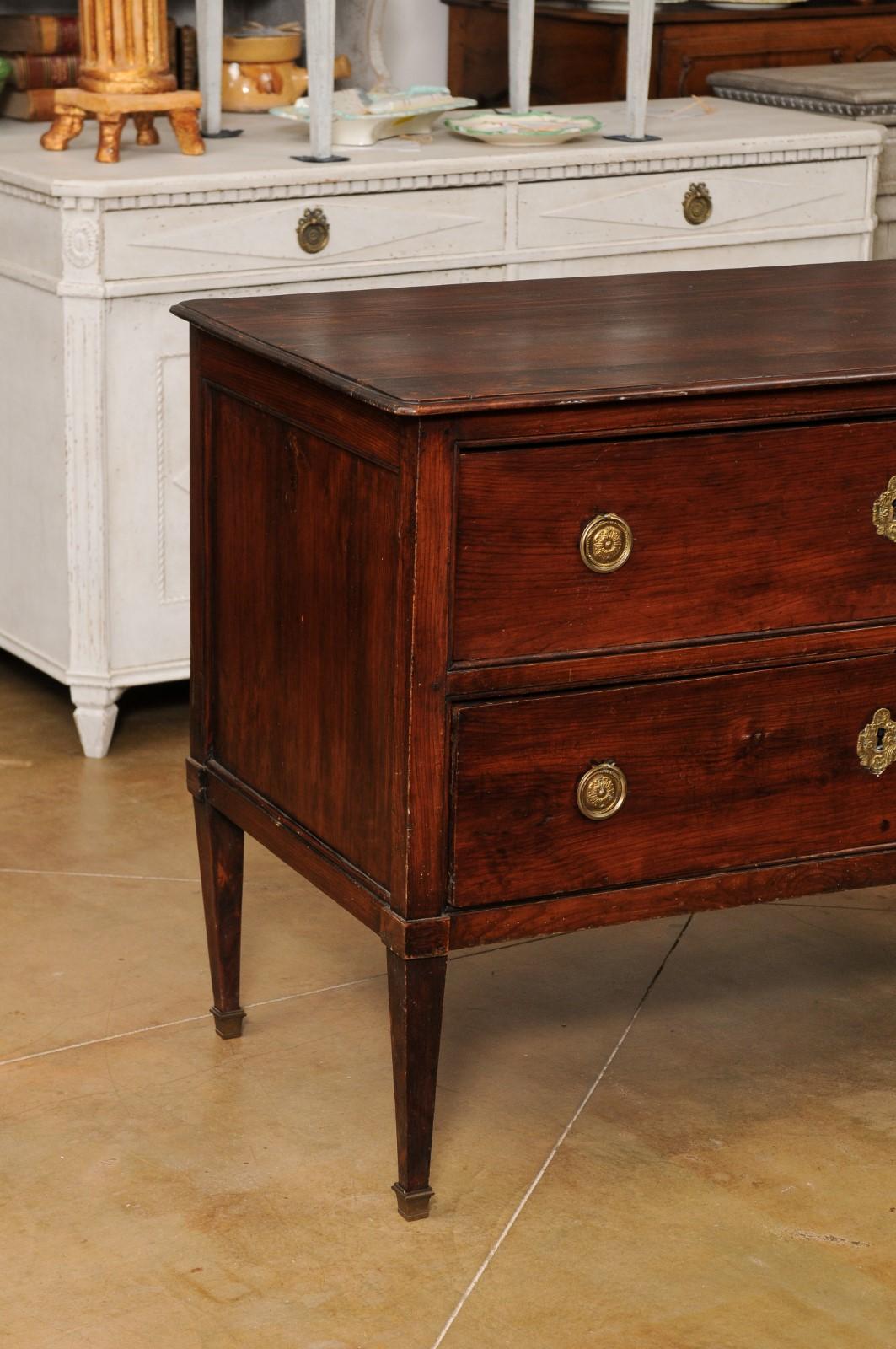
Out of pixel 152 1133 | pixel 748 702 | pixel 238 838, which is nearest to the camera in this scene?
pixel 748 702

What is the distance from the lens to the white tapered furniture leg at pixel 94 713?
3.82 m

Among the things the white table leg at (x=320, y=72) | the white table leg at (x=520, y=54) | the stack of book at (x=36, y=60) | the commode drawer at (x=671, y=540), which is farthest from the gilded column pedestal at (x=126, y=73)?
the commode drawer at (x=671, y=540)

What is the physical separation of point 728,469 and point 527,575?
0.26m

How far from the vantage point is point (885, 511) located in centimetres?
238

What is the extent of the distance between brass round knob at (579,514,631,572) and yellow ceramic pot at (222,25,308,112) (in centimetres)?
245

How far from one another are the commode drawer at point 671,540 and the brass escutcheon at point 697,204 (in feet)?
6.38

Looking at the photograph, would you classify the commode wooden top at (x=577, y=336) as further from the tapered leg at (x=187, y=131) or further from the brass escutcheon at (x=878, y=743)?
the tapered leg at (x=187, y=131)

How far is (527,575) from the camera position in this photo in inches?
86.9

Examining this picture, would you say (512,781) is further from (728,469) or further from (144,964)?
(144,964)

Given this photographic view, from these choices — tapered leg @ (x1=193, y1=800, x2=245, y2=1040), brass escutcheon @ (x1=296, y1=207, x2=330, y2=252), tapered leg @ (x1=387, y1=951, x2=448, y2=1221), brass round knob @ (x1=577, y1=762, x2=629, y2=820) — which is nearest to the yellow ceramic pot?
brass escutcheon @ (x1=296, y1=207, x2=330, y2=252)

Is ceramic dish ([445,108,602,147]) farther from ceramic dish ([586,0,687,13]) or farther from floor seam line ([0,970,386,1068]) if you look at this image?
floor seam line ([0,970,386,1068])

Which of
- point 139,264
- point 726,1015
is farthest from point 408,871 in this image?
point 139,264

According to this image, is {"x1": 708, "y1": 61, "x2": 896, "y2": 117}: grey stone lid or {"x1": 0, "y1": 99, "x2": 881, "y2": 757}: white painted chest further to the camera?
→ {"x1": 708, "y1": 61, "x2": 896, "y2": 117}: grey stone lid

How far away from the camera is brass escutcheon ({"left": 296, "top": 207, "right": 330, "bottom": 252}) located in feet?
12.4
